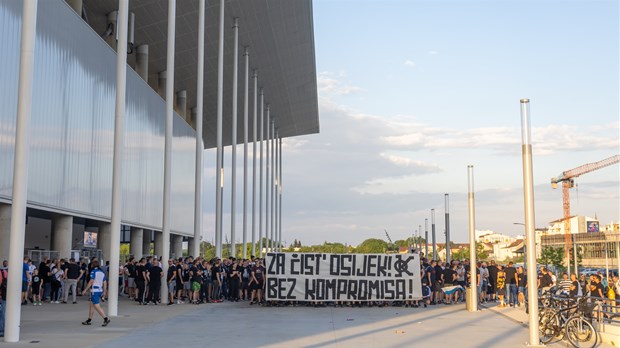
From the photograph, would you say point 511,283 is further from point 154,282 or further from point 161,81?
point 161,81

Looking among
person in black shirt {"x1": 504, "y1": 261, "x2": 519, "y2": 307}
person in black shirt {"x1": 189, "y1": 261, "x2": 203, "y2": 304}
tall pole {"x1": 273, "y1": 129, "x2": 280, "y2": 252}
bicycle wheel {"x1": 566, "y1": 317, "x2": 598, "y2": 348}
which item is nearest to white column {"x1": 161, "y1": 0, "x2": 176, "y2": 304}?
person in black shirt {"x1": 189, "y1": 261, "x2": 203, "y2": 304}

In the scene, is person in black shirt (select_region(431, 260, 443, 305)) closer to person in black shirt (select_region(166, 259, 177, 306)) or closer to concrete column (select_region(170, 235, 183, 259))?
person in black shirt (select_region(166, 259, 177, 306))

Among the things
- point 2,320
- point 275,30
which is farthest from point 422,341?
point 275,30

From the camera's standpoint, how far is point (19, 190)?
14555mm

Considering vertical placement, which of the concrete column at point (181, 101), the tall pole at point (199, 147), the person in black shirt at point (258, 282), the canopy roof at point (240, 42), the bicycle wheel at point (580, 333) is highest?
the canopy roof at point (240, 42)

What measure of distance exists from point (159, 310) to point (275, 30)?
2754 cm

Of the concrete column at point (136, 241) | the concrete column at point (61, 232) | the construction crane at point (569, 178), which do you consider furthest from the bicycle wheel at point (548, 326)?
the construction crane at point (569, 178)

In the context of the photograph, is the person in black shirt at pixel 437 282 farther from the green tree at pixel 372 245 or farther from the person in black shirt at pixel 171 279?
the green tree at pixel 372 245

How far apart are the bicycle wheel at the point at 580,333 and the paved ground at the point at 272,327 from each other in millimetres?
512

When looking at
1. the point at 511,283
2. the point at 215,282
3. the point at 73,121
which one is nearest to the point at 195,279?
the point at 215,282

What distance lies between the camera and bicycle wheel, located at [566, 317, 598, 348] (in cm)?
1427

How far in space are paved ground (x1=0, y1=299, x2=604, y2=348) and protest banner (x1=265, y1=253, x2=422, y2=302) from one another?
33.2 inches

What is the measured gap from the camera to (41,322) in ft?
59.0

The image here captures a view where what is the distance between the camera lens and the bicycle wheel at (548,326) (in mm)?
15273
